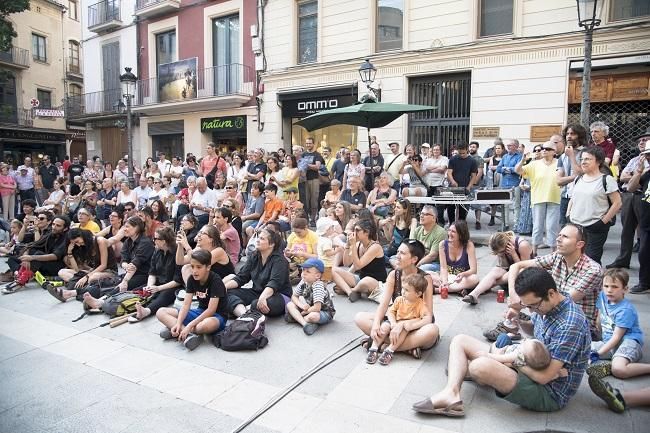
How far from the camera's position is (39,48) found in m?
31.2

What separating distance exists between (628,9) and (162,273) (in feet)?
36.1

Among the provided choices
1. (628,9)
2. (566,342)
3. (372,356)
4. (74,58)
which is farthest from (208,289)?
(74,58)

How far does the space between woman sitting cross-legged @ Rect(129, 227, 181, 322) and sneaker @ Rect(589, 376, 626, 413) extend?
4.84m

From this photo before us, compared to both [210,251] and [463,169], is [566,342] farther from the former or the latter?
[463,169]

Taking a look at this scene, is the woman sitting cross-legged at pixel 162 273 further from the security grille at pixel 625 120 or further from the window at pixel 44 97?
the window at pixel 44 97

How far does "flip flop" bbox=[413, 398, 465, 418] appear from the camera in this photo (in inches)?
131

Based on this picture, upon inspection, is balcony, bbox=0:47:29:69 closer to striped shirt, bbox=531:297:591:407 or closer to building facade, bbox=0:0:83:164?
building facade, bbox=0:0:83:164

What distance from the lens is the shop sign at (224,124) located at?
56.6 ft

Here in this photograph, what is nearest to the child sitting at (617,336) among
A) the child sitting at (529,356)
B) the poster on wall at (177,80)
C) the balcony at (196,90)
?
the child sitting at (529,356)

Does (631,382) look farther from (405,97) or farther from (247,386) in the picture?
(405,97)

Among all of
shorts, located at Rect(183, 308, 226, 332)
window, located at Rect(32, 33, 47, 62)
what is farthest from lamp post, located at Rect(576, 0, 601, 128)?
window, located at Rect(32, 33, 47, 62)

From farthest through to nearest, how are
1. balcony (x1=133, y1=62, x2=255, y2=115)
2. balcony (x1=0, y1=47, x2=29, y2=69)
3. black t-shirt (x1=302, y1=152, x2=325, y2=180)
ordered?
balcony (x1=0, y1=47, x2=29, y2=69) → balcony (x1=133, y1=62, x2=255, y2=115) → black t-shirt (x1=302, y1=152, x2=325, y2=180)

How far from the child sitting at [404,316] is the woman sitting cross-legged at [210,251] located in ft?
8.32

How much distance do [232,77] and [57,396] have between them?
1485 centimetres
